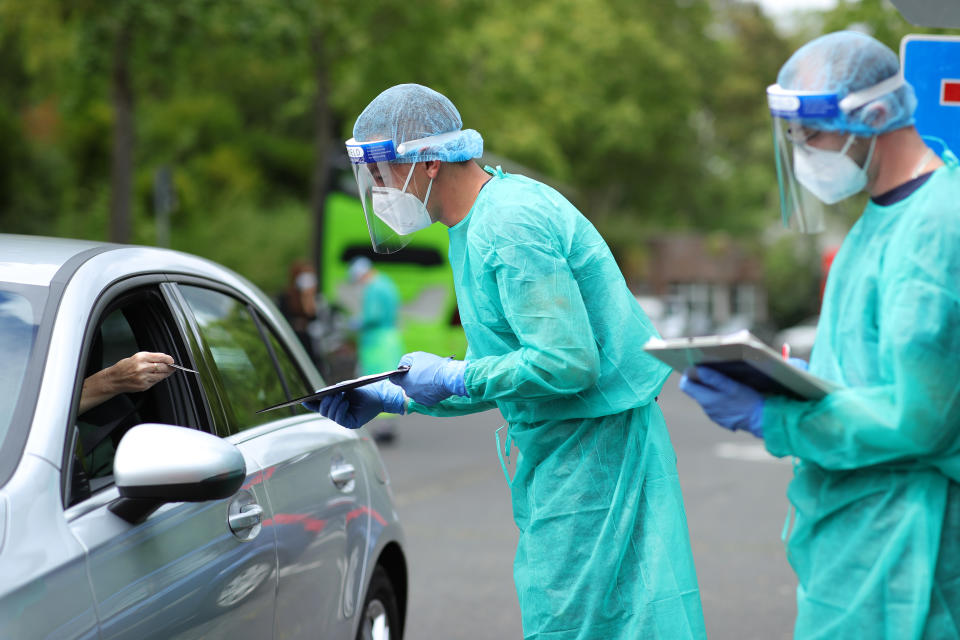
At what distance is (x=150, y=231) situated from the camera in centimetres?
3020

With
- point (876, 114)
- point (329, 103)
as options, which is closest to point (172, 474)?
point (876, 114)

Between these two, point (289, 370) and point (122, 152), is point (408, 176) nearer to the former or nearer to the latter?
point (289, 370)

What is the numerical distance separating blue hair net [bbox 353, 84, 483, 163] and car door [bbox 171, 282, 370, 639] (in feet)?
2.51

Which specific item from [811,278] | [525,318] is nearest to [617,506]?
[525,318]

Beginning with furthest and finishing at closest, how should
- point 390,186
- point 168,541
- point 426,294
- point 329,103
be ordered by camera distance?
point 329,103, point 426,294, point 390,186, point 168,541

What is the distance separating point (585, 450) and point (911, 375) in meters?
0.97

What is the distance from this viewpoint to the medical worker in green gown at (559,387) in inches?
111

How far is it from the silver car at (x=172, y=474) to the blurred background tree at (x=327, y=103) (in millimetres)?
13837

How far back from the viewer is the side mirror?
2418 mm

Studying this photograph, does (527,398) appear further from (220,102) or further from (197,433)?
(220,102)

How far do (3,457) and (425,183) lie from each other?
4.02 feet

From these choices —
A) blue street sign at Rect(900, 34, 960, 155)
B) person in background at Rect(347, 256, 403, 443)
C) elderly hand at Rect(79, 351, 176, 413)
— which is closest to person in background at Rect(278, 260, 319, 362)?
person in background at Rect(347, 256, 403, 443)

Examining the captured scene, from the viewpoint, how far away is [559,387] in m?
2.77

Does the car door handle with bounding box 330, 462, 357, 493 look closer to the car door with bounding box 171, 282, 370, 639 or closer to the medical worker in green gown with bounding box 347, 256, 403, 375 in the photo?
the car door with bounding box 171, 282, 370, 639
